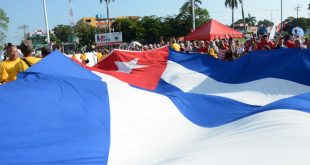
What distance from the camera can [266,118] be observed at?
3.01 metres

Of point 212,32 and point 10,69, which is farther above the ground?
point 212,32

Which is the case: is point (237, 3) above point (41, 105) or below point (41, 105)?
above

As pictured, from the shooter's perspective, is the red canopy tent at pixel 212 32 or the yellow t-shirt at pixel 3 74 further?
the red canopy tent at pixel 212 32

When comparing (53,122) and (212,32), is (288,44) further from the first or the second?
(212,32)

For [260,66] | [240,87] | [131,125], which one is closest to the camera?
[131,125]

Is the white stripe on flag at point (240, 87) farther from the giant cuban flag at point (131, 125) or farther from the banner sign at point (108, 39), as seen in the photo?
the banner sign at point (108, 39)

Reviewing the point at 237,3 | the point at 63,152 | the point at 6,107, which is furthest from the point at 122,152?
the point at 237,3

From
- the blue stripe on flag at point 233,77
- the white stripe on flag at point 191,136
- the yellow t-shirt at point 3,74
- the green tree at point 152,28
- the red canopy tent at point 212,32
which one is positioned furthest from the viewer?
the green tree at point 152,28

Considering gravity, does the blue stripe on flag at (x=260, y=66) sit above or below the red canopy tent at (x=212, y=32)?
below

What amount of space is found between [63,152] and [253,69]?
14.5ft

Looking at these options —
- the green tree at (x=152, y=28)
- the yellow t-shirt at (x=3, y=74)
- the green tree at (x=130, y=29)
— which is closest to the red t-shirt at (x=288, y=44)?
the yellow t-shirt at (x=3, y=74)

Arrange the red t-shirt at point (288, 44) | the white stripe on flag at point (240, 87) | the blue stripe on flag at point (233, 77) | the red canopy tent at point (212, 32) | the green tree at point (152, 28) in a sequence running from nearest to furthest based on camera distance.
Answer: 1. the blue stripe on flag at point (233, 77)
2. the white stripe on flag at point (240, 87)
3. the red t-shirt at point (288, 44)
4. the red canopy tent at point (212, 32)
5. the green tree at point (152, 28)

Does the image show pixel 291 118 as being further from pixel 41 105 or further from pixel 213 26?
pixel 213 26

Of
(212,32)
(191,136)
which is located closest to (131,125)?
(191,136)
